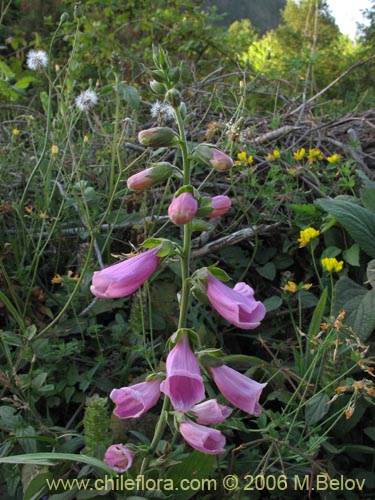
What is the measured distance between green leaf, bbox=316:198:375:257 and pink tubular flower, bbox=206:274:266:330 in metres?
0.93

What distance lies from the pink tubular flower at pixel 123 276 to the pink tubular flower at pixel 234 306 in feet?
0.37

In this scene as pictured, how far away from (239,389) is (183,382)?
11 cm

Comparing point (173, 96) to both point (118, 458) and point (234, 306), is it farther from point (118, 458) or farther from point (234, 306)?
point (118, 458)

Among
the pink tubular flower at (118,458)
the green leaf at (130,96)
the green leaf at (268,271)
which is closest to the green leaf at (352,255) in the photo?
the green leaf at (268,271)

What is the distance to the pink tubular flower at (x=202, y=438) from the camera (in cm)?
88

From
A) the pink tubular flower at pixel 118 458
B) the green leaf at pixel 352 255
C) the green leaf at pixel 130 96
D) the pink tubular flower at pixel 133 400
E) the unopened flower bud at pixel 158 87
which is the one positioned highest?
the unopened flower bud at pixel 158 87

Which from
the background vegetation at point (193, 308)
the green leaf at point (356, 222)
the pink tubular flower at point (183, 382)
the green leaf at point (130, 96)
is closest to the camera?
the pink tubular flower at point (183, 382)

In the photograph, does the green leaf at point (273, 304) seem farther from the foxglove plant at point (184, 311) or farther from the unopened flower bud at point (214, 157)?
the unopened flower bud at point (214, 157)

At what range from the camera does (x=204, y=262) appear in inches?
75.9

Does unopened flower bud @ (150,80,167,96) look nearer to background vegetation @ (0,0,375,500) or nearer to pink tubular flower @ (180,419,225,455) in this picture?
background vegetation @ (0,0,375,500)

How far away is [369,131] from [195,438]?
7.64 ft

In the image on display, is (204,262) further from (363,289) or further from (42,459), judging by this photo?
(42,459)

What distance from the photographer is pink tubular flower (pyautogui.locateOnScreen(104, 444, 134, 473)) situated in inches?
37.8

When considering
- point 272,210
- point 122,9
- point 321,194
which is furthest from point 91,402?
point 122,9
